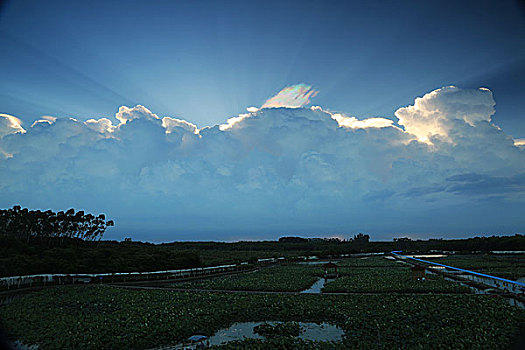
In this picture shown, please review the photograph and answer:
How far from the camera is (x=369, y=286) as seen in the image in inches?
1345

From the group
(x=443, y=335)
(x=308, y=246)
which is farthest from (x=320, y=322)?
(x=308, y=246)

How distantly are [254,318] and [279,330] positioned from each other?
13.3 feet

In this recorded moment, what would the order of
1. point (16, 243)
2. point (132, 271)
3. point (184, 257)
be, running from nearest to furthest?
point (132, 271) < point (16, 243) < point (184, 257)

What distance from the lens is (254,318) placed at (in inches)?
906

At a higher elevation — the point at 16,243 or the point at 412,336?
the point at 16,243

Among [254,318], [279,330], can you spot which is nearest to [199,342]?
[279,330]

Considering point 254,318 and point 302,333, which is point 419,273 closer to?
point 254,318

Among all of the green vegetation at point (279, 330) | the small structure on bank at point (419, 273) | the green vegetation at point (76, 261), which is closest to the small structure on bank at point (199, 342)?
the green vegetation at point (279, 330)

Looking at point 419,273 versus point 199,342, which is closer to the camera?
point 199,342

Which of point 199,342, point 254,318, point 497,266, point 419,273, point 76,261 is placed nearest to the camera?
point 199,342

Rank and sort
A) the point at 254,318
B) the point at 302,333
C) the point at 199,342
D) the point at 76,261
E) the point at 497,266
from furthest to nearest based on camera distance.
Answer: the point at 497,266, the point at 76,261, the point at 254,318, the point at 302,333, the point at 199,342

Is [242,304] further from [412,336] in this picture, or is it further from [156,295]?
[412,336]

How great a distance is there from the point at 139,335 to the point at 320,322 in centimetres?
1146

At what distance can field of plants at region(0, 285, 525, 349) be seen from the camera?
1720 centimetres
